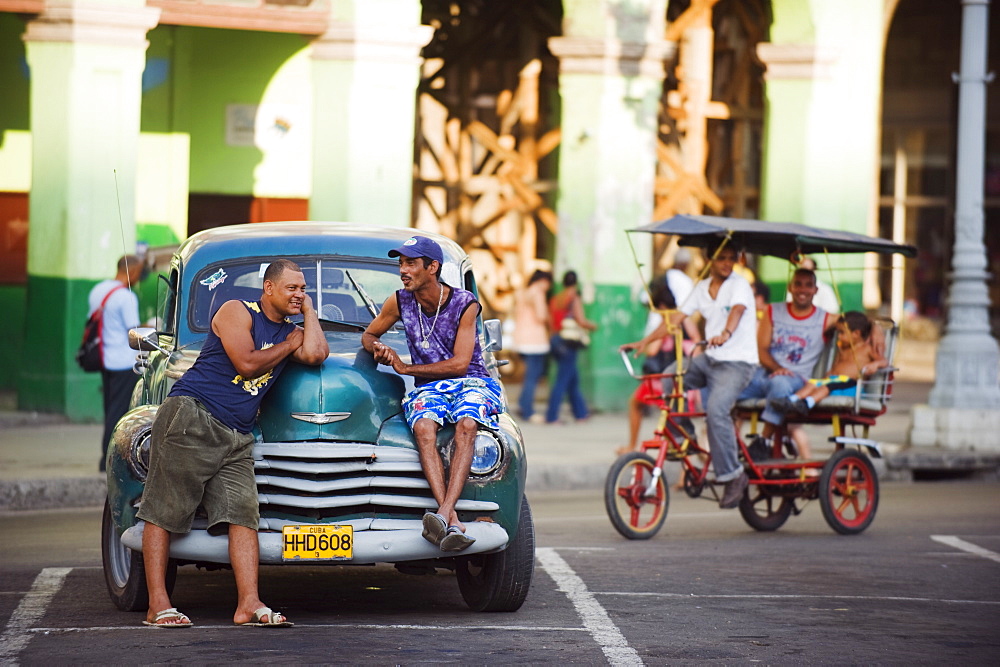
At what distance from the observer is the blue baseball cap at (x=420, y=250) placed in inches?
321

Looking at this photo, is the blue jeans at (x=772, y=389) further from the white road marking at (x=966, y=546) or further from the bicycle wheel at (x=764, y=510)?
the white road marking at (x=966, y=546)

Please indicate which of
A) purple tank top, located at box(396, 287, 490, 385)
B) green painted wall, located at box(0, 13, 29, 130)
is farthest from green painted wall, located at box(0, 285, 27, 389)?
purple tank top, located at box(396, 287, 490, 385)

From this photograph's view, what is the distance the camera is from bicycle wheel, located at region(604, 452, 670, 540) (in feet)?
36.3

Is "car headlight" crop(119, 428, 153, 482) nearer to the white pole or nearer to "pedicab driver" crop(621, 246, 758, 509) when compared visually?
"pedicab driver" crop(621, 246, 758, 509)

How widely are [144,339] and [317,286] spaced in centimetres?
91

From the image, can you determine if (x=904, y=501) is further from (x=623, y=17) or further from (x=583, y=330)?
(x=623, y=17)

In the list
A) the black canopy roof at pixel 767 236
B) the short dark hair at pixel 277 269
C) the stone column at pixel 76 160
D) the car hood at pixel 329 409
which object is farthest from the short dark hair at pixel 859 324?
the stone column at pixel 76 160

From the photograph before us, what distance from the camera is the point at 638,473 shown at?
11.2 metres

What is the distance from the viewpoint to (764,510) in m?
12.1

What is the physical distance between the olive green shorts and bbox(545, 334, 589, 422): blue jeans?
11340 mm

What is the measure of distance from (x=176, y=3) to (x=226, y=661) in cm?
1209

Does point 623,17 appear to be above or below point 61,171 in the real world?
above

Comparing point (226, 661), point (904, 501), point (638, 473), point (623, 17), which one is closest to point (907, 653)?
point (226, 661)

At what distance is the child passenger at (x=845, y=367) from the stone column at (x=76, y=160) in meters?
7.98
